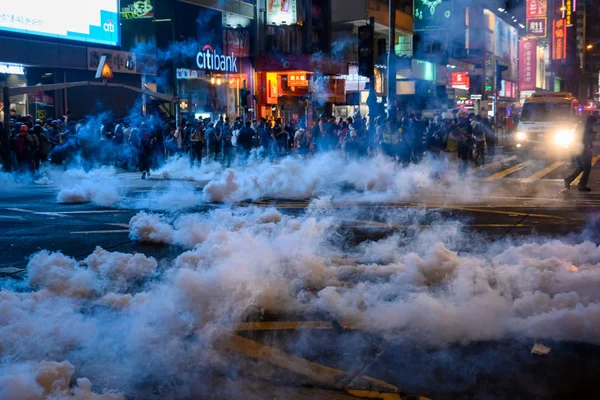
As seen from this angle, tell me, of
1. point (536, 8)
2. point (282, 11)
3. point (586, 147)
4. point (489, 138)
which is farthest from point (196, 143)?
point (536, 8)

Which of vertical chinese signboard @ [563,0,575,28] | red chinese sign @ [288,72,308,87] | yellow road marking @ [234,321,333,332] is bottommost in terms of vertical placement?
yellow road marking @ [234,321,333,332]

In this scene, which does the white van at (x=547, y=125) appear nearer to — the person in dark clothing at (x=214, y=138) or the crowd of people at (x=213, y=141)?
the crowd of people at (x=213, y=141)

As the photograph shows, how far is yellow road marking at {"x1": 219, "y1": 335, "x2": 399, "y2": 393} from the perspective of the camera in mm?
4070

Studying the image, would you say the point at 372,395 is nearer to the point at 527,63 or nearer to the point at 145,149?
the point at 145,149

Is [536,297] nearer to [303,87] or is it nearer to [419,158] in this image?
[419,158]

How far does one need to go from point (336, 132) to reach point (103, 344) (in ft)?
61.4

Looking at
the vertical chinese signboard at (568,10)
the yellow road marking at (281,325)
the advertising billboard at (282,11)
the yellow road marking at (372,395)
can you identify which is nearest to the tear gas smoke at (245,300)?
the yellow road marking at (281,325)

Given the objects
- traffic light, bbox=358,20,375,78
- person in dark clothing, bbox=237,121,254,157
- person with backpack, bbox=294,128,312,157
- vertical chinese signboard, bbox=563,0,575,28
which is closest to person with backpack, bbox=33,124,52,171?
person in dark clothing, bbox=237,121,254,157

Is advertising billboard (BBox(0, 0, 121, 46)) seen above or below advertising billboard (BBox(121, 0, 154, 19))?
below

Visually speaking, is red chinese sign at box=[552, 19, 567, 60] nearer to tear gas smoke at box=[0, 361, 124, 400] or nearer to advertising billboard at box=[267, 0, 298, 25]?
advertising billboard at box=[267, 0, 298, 25]

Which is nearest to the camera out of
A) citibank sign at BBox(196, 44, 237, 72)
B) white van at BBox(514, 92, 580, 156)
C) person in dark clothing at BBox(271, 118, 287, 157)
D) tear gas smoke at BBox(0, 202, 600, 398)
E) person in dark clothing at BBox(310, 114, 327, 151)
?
tear gas smoke at BBox(0, 202, 600, 398)

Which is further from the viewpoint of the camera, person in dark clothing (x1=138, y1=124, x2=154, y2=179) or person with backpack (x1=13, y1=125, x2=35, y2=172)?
person in dark clothing (x1=138, y1=124, x2=154, y2=179)

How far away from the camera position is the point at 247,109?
30.6 m

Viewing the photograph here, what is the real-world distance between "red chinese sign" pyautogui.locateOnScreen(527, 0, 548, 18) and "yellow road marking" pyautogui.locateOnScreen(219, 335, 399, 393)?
6831 centimetres
